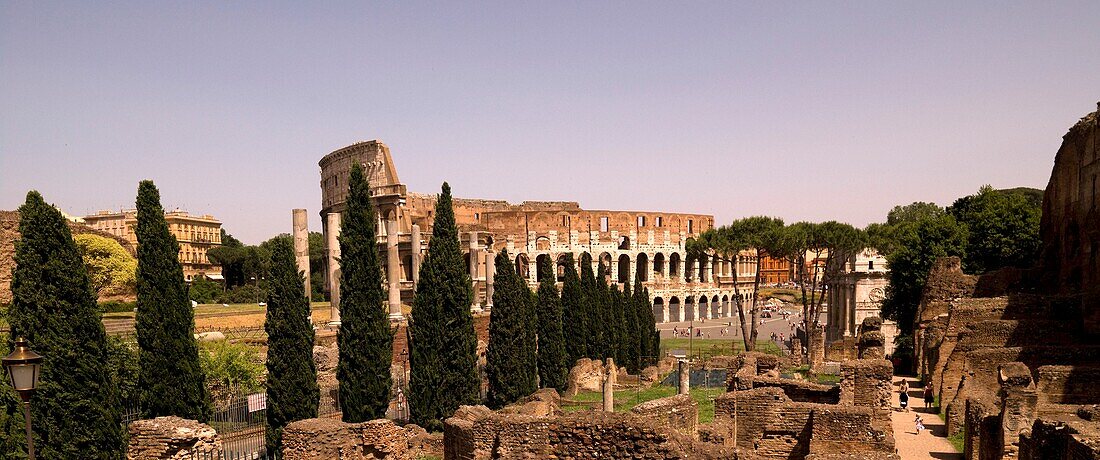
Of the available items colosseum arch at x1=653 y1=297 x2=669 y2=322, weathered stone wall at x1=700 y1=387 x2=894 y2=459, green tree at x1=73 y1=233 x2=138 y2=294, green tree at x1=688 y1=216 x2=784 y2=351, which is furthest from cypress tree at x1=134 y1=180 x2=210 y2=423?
colosseum arch at x1=653 y1=297 x2=669 y2=322

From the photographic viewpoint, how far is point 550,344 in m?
24.5

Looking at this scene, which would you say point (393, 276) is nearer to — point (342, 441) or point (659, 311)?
point (342, 441)

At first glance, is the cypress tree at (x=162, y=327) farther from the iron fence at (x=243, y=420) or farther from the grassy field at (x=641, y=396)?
the grassy field at (x=641, y=396)

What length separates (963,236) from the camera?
36.2 metres

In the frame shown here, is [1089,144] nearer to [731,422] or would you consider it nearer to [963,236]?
[963,236]

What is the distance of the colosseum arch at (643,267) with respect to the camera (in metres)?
70.8

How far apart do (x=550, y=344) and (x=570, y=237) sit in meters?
42.8

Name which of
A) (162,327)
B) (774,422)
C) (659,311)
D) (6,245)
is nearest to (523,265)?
(659,311)

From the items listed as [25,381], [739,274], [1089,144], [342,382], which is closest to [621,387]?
[342,382]

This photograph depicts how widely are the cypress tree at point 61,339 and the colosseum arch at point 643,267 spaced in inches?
2439

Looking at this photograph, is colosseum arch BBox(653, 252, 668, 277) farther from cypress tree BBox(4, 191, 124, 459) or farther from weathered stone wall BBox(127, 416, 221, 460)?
cypress tree BBox(4, 191, 124, 459)

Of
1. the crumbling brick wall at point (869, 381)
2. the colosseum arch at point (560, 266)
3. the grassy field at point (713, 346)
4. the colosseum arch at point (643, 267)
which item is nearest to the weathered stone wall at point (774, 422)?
the crumbling brick wall at point (869, 381)

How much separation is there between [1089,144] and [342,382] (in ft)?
89.4

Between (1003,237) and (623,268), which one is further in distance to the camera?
(623,268)
